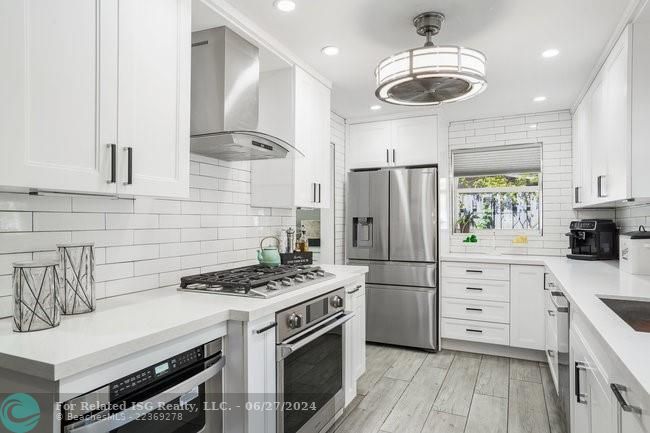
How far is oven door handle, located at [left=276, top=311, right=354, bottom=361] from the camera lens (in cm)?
185

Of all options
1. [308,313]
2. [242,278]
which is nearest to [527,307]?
[308,313]

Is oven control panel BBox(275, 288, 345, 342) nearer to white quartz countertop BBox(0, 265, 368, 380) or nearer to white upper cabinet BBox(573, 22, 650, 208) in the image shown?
white quartz countertop BBox(0, 265, 368, 380)

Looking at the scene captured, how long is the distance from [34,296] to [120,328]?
0.29 m

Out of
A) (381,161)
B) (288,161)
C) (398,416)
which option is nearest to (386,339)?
(398,416)

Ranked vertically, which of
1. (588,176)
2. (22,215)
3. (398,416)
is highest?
(588,176)

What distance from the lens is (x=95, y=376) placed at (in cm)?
114

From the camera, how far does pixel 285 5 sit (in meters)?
2.16

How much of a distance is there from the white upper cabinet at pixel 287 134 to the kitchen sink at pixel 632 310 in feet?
6.35

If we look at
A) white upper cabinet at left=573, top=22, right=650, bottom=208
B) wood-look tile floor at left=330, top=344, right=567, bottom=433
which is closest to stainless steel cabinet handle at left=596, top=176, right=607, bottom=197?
white upper cabinet at left=573, top=22, right=650, bottom=208

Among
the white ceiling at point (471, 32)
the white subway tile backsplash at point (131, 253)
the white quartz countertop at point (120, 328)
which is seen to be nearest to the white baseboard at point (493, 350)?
the white ceiling at point (471, 32)

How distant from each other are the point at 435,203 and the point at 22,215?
3339 millimetres

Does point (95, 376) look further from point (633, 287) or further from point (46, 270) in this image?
point (633, 287)

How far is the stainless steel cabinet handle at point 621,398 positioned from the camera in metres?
1.06

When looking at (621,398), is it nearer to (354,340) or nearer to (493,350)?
(354,340)
